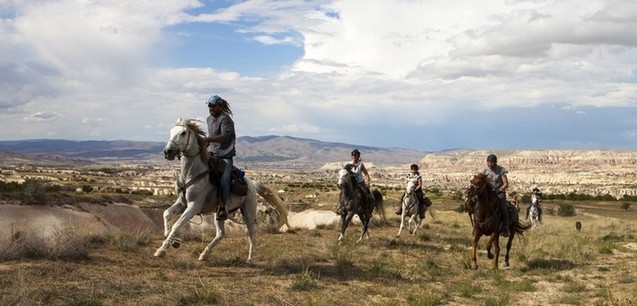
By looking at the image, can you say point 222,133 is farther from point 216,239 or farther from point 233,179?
point 216,239

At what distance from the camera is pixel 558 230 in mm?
26453

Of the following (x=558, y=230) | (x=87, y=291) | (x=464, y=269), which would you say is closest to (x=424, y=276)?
(x=464, y=269)

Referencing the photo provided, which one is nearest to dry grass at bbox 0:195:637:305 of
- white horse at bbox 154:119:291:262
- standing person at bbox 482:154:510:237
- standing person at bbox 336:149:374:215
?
white horse at bbox 154:119:291:262

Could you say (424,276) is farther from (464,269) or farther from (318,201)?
(318,201)

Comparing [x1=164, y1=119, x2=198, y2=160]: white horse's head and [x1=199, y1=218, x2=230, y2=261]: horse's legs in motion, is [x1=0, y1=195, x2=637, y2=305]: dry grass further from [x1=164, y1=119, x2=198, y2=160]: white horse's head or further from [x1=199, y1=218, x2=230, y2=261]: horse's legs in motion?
[x1=164, y1=119, x2=198, y2=160]: white horse's head

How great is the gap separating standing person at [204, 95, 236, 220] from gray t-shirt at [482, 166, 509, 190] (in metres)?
6.45

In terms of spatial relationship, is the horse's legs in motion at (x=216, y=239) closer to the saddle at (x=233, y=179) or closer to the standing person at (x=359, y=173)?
the saddle at (x=233, y=179)

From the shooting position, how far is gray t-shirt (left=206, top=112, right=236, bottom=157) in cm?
1057

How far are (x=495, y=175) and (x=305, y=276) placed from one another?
6090 mm

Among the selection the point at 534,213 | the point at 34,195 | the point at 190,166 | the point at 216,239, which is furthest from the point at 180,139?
the point at 534,213

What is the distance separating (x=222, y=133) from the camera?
34.7 ft

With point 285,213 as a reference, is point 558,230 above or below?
below

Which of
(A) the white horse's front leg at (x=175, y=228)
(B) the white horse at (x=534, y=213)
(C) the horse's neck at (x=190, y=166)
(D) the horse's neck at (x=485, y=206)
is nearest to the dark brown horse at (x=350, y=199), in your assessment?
(D) the horse's neck at (x=485, y=206)

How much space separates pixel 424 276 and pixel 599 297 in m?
3.39
